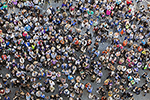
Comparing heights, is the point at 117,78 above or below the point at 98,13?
below

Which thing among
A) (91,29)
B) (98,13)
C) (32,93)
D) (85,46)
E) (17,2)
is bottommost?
(32,93)

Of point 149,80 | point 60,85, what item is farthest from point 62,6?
point 149,80

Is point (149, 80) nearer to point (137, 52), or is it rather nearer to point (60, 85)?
point (137, 52)

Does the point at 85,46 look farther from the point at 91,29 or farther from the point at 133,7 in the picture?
the point at 133,7

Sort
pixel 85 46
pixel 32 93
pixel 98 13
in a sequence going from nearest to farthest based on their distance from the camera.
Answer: pixel 32 93, pixel 85 46, pixel 98 13

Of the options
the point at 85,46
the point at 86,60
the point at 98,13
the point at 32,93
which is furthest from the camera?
the point at 98,13

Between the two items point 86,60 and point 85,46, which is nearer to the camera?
point 86,60
